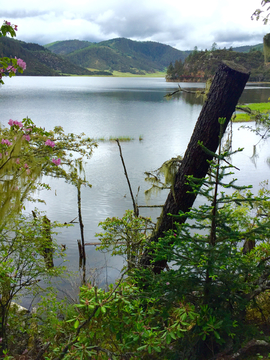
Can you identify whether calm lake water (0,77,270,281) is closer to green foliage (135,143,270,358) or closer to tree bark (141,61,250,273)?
tree bark (141,61,250,273)

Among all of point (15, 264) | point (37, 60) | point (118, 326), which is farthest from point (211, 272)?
point (37, 60)

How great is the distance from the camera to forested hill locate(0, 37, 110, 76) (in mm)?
142125

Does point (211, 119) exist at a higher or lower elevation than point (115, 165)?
higher

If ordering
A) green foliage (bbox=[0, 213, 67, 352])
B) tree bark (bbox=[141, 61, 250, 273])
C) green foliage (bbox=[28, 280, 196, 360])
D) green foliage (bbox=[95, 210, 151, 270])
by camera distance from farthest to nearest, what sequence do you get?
green foliage (bbox=[95, 210, 151, 270]), green foliage (bbox=[0, 213, 67, 352]), tree bark (bbox=[141, 61, 250, 273]), green foliage (bbox=[28, 280, 196, 360])

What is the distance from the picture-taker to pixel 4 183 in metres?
3.02

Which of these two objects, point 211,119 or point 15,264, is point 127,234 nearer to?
point 15,264

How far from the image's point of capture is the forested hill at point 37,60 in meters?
142

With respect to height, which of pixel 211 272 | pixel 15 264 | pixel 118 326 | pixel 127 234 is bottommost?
pixel 15 264

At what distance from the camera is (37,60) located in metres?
160

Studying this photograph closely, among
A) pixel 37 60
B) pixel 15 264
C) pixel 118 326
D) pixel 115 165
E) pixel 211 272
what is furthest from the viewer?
pixel 37 60

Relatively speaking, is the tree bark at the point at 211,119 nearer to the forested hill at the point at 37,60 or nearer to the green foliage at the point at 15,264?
the green foliage at the point at 15,264

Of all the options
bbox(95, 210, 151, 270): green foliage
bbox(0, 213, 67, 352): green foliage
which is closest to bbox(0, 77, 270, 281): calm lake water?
bbox(95, 210, 151, 270): green foliage

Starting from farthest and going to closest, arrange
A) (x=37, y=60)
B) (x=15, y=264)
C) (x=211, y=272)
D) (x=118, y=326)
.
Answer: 1. (x=37, y=60)
2. (x=15, y=264)
3. (x=118, y=326)
4. (x=211, y=272)

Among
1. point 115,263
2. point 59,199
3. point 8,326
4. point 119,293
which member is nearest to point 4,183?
point 119,293
